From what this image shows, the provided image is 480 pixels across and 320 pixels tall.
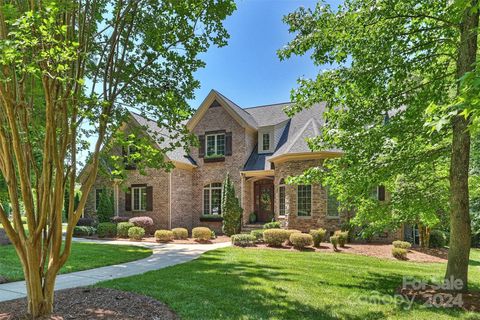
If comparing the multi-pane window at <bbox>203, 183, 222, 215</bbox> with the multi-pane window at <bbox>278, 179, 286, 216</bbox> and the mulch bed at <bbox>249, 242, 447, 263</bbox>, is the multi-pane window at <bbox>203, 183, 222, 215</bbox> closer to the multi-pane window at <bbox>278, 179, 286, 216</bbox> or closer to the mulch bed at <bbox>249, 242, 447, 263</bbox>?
the multi-pane window at <bbox>278, 179, 286, 216</bbox>

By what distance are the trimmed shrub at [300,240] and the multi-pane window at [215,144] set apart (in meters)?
8.35

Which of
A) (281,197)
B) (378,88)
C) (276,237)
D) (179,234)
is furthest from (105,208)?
(378,88)

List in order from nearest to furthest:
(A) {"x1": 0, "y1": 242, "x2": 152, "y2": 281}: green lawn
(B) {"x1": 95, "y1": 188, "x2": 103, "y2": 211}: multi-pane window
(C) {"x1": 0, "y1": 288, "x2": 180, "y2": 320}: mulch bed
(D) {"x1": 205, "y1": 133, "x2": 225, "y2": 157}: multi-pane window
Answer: (C) {"x1": 0, "y1": 288, "x2": 180, "y2": 320}: mulch bed
(A) {"x1": 0, "y1": 242, "x2": 152, "y2": 281}: green lawn
(D) {"x1": 205, "y1": 133, "x2": 225, "y2": 157}: multi-pane window
(B) {"x1": 95, "y1": 188, "x2": 103, "y2": 211}: multi-pane window

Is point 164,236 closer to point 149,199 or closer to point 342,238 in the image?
point 149,199

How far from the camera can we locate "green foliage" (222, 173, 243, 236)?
17828 mm

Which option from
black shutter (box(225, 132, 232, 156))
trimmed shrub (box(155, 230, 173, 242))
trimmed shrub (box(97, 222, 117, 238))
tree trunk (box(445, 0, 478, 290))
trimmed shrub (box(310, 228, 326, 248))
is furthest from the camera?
black shutter (box(225, 132, 232, 156))

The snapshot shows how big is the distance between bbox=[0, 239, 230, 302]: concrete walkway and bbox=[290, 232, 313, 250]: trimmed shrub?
3.82 metres

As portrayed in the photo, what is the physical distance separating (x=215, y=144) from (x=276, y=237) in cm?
857

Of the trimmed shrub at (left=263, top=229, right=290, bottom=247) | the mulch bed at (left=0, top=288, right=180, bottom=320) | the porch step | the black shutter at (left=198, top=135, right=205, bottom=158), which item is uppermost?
the black shutter at (left=198, top=135, right=205, bottom=158)

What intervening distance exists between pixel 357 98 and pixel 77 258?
963cm

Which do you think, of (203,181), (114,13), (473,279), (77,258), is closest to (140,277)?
(77,258)

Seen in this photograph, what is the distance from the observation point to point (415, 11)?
22.2 feet

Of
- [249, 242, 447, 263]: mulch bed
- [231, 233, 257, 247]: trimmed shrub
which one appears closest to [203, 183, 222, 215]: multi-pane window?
[231, 233, 257, 247]: trimmed shrub

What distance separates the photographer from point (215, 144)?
2075 cm
